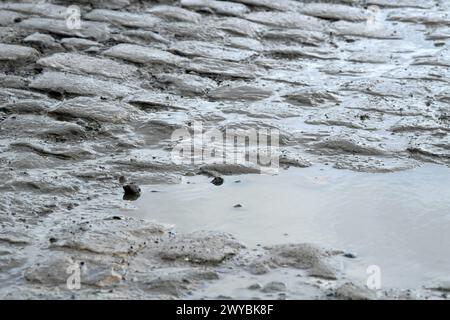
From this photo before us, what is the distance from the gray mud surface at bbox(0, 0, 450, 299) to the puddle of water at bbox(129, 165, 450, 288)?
98mm

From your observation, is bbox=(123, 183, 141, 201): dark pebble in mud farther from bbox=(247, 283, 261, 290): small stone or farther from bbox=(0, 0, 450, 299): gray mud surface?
bbox=(247, 283, 261, 290): small stone

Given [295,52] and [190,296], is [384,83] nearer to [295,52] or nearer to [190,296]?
[295,52]

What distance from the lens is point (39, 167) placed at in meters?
4.24

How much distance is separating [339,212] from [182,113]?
1413 mm

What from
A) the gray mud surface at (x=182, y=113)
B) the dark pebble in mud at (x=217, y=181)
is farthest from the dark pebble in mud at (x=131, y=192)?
the dark pebble in mud at (x=217, y=181)

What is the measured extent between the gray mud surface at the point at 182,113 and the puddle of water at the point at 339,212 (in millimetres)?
98

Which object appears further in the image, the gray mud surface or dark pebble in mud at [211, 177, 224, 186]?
dark pebble in mud at [211, 177, 224, 186]

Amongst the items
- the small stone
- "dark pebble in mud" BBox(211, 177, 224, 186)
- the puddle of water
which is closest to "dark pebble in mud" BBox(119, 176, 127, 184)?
the puddle of water

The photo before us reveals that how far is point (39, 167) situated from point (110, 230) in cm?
78

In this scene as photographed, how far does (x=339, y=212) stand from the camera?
3918 mm

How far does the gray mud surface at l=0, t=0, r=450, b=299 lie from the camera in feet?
11.0

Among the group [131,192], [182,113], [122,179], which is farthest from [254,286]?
[182,113]

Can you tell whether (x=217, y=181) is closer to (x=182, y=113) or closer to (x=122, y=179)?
(x=122, y=179)
